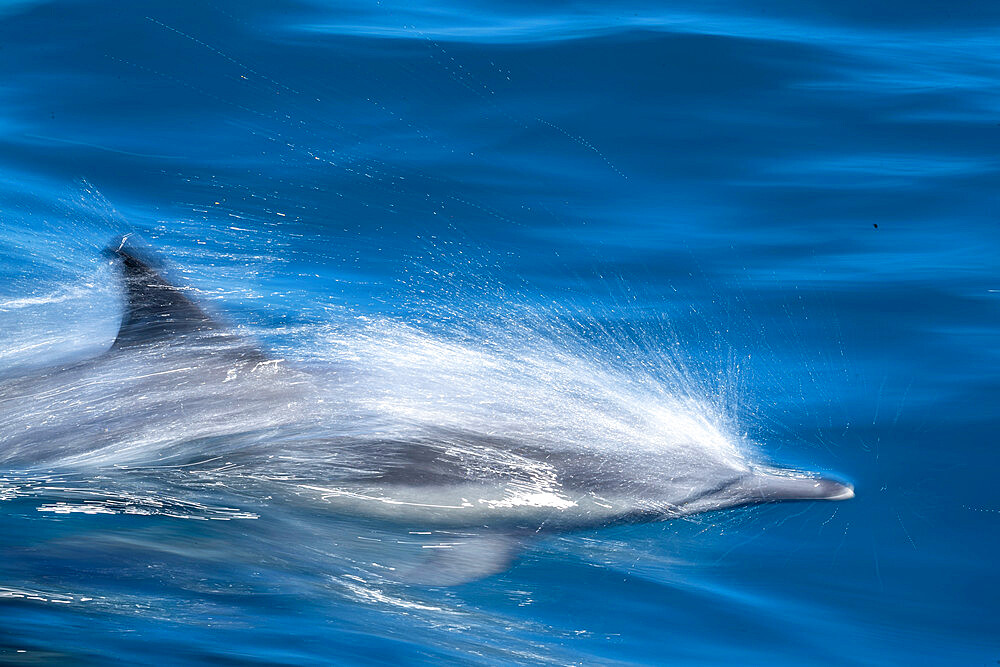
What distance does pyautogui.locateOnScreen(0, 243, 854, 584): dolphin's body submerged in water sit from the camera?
518 centimetres

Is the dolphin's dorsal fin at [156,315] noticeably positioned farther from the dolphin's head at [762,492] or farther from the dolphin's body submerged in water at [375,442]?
the dolphin's head at [762,492]

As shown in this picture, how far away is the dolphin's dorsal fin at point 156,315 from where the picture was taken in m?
6.16

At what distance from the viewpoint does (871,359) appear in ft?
21.3

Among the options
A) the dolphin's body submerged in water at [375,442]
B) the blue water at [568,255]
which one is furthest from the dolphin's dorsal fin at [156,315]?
the blue water at [568,255]

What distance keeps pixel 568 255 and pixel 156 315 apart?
281cm

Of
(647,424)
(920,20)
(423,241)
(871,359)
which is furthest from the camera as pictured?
(920,20)

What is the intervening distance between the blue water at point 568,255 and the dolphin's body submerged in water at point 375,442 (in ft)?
0.72

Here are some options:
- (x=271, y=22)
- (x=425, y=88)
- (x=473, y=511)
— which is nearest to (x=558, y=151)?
(x=425, y=88)

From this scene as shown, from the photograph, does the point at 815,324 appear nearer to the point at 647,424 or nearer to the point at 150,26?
the point at 647,424

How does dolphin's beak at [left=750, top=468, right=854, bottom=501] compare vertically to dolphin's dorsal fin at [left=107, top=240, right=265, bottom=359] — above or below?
below

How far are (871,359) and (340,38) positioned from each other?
22.2 feet

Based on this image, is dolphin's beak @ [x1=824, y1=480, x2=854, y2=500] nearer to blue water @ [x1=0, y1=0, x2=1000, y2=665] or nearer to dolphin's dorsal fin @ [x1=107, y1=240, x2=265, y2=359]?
blue water @ [x1=0, y1=0, x2=1000, y2=665]

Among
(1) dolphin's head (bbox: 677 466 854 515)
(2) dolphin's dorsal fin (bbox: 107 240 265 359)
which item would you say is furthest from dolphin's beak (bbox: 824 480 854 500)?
(2) dolphin's dorsal fin (bbox: 107 240 265 359)

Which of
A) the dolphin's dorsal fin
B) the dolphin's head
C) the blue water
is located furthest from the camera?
the dolphin's dorsal fin
